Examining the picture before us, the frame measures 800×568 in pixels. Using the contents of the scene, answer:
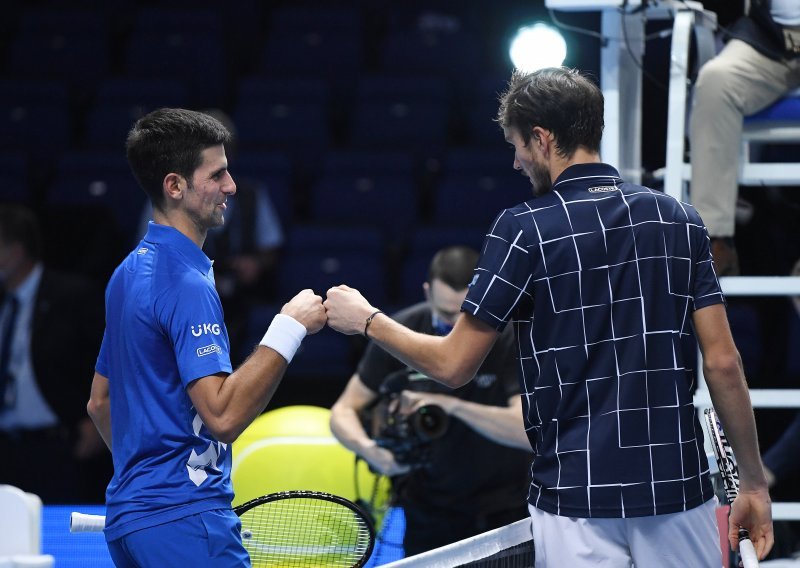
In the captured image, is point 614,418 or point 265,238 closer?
point 614,418

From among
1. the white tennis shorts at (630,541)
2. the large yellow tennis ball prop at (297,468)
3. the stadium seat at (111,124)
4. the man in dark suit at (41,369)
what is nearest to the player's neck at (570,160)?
the white tennis shorts at (630,541)

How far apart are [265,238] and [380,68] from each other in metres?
2.51

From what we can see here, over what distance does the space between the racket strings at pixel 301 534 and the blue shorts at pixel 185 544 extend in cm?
47

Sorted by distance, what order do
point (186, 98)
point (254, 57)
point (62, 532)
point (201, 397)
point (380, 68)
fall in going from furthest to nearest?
point (254, 57) → point (380, 68) → point (186, 98) → point (62, 532) → point (201, 397)

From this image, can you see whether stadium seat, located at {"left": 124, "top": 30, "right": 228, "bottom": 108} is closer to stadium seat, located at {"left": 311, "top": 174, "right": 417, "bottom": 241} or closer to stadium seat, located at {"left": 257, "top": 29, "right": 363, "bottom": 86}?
stadium seat, located at {"left": 257, "top": 29, "right": 363, "bottom": 86}

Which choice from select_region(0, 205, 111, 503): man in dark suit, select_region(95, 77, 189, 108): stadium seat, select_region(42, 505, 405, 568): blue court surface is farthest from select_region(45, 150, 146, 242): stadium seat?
select_region(42, 505, 405, 568): blue court surface

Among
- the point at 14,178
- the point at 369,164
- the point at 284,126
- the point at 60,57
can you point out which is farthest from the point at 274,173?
the point at 60,57

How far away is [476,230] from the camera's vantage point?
7070 millimetres

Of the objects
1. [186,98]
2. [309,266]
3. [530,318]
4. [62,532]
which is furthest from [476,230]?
[530,318]

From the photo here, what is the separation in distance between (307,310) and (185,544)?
59 centimetres

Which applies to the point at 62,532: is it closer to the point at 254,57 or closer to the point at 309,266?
the point at 309,266

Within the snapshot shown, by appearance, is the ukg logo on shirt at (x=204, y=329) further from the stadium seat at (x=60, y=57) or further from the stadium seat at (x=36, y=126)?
the stadium seat at (x=60, y=57)

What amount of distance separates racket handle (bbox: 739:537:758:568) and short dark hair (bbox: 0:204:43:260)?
4.48 m

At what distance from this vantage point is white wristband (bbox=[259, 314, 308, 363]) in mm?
2652
